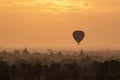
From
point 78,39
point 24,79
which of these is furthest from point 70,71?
point 78,39

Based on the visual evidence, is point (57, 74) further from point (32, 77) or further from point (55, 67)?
point (55, 67)

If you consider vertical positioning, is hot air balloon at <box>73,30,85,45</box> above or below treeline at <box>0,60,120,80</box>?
above

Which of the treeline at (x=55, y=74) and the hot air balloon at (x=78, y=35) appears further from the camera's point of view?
the hot air balloon at (x=78, y=35)

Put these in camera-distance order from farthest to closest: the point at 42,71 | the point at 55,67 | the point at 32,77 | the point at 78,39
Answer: the point at 78,39 → the point at 55,67 → the point at 42,71 → the point at 32,77

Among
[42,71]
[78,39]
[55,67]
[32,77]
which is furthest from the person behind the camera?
[78,39]

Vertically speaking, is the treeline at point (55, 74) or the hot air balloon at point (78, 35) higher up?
the hot air balloon at point (78, 35)

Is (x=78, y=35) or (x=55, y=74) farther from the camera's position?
(x=78, y=35)

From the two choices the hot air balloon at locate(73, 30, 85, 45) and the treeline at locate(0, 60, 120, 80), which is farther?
the hot air balloon at locate(73, 30, 85, 45)

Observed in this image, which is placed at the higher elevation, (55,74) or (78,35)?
(78,35)

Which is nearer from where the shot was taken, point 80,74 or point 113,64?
point 80,74

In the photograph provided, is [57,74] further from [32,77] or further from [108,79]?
[108,79]
